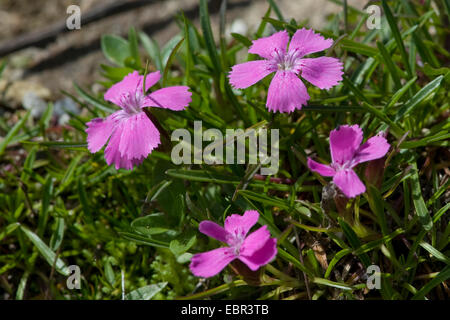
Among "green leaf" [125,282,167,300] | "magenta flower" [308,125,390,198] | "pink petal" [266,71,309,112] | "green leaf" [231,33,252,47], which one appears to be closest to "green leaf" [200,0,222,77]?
"green leaf" [231,33,252,47]

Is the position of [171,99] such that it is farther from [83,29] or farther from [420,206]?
[83,29]

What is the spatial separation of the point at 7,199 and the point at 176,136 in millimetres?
820

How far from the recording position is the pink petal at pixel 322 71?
4.96 feet

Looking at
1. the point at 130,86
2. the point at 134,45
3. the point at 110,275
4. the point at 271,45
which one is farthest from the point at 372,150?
the point at 134,45

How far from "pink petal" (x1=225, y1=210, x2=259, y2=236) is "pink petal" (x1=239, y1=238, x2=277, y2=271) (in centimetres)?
10

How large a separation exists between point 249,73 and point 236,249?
1.85 ft

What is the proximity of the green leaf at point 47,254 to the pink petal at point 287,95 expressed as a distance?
105 cm

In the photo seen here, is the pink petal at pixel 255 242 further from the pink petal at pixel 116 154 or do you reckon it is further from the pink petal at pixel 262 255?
the pink petal at pixel 116 154

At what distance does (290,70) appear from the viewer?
61.1 inches

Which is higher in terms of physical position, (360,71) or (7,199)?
(360,71)

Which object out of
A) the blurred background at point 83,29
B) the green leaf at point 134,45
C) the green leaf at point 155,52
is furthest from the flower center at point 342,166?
the blurred background at point 83,29

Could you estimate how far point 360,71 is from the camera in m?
1.97
